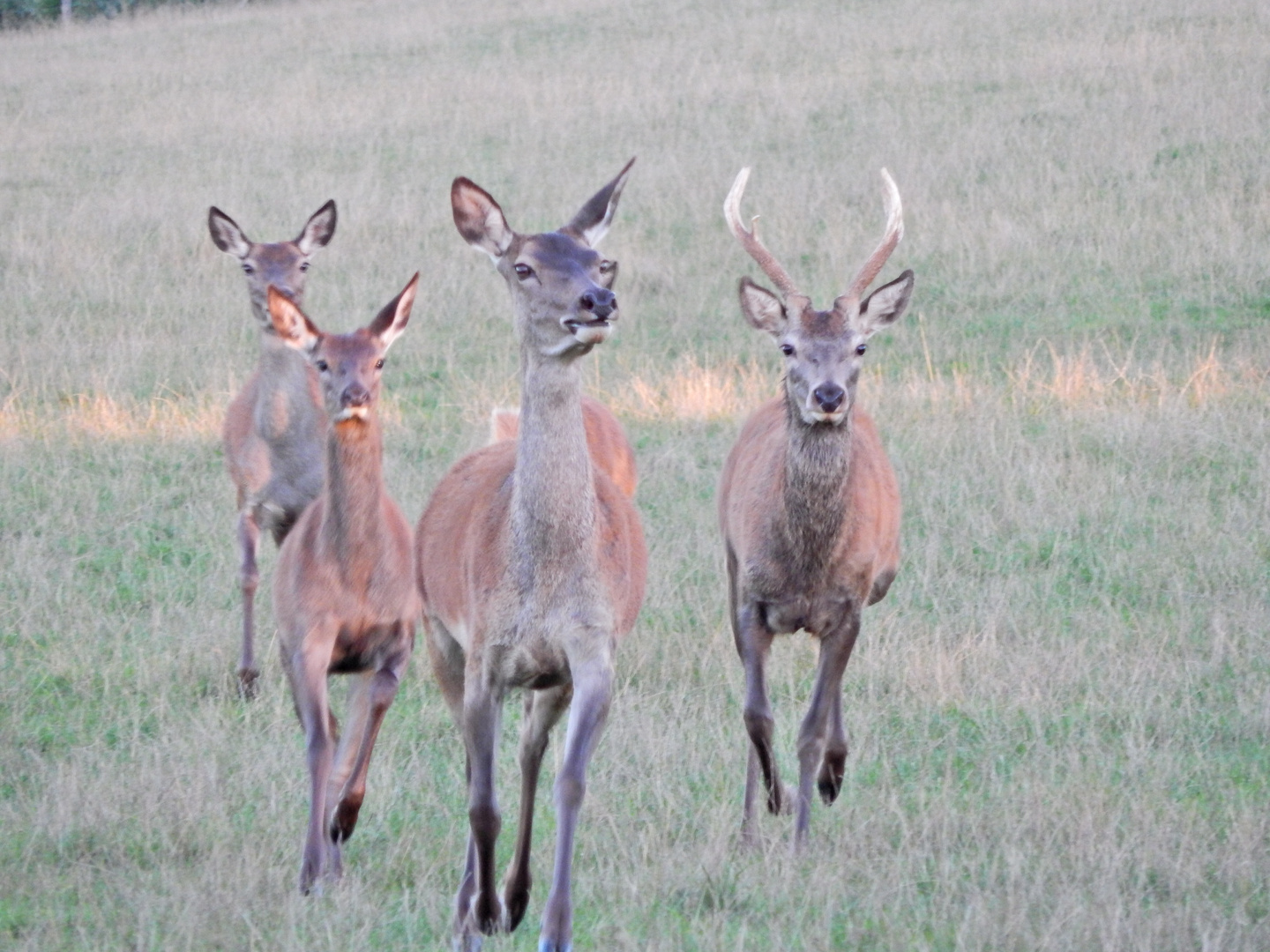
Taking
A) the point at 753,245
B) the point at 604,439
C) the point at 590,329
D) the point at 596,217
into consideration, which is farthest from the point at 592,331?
the point at 604,439

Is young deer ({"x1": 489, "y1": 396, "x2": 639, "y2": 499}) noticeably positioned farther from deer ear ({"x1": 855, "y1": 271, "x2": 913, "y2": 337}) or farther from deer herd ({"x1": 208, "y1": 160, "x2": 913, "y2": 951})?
deer ear ({"x1": 855, "y1": 271, "x2": 913, "y2": 337})

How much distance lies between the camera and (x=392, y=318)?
6.14 meters

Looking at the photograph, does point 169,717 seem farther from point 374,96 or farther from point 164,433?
point 374,96

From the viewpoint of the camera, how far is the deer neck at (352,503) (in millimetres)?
5898

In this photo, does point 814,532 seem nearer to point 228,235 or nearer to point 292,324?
point 292,324

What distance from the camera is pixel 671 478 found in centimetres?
975

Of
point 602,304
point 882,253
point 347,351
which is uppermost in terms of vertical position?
point 882,253

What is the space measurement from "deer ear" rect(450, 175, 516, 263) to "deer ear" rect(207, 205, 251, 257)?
11.1 ft

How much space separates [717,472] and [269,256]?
2885 millimetres

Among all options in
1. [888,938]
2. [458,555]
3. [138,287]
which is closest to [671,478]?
[458,555]

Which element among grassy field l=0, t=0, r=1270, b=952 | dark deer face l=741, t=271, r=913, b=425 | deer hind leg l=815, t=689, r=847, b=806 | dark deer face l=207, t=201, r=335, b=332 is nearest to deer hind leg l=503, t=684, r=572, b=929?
grassy field l=0, t=0, r=1270, b=952

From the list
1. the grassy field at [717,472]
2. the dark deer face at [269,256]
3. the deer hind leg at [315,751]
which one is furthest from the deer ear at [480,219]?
the dark deer face at [269,256]

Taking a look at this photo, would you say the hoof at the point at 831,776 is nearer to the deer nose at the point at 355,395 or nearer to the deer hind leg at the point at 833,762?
the deer hind leg at the point at 833,762

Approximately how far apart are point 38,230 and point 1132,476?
Answer: 465 inches
